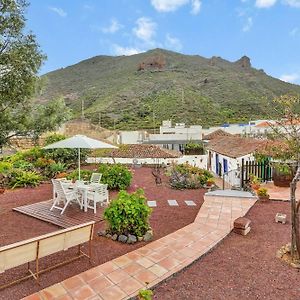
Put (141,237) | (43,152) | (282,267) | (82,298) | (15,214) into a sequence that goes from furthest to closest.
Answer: (43,152) < (15,214) < (141,237) < (282,267) < (82,298)

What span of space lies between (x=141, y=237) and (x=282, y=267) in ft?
10.1

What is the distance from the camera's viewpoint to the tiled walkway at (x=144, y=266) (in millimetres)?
4621

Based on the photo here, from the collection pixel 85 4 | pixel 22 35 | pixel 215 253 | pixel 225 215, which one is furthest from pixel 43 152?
pixel 215 253

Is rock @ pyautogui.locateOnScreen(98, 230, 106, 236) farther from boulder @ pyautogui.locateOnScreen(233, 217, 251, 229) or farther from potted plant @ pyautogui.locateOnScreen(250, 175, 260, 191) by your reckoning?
potted plant @ pyautogui.locateOnScreen(250, 175, 260, 191)

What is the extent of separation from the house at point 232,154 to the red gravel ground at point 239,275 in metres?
8.58

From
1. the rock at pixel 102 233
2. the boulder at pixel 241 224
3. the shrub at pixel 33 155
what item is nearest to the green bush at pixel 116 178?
the rock at pixel 102 233

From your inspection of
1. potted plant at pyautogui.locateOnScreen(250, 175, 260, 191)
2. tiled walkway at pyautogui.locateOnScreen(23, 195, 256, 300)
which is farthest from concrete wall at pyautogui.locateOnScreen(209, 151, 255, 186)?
tiled walkway at pyautogui.locateOnScreen(23, 195, 256, 300)

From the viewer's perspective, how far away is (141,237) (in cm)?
681

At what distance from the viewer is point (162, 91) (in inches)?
2213

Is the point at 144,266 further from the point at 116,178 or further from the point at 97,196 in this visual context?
the point at 116,178

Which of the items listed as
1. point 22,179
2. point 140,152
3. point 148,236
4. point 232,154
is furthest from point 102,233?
point 140,152

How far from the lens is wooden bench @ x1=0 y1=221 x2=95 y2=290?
4523mm

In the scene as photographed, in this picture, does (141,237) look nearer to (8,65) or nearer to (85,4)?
(8,65)

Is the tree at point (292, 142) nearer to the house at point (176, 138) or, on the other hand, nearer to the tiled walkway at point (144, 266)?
the tiled walkway at point (144, 266)
